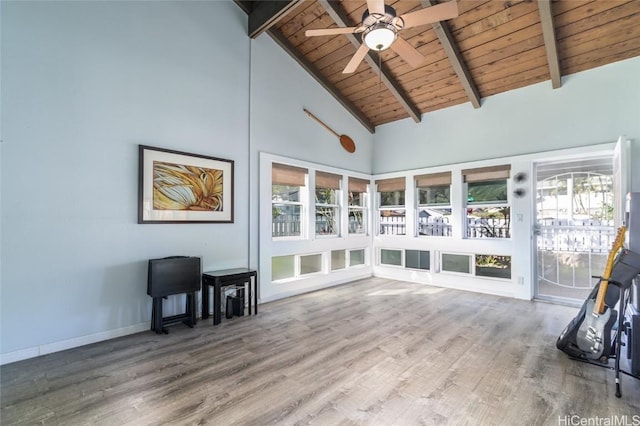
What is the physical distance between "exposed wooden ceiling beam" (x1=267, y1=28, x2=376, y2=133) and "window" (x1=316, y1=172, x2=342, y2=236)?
1.40 metres

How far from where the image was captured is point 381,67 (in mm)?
4727

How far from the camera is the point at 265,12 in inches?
155

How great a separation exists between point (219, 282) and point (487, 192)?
445cm

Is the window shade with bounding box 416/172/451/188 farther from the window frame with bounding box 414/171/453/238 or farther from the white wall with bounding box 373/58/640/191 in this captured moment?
the white wall with bounding box 373/58/640/191

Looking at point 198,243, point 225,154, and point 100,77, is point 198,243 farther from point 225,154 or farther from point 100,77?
point 100,77

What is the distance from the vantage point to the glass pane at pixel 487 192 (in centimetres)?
480

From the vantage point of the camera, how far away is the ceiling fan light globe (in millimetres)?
2490

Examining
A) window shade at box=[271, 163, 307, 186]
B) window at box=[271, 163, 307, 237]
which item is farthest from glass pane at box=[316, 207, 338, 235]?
window shade at box=[271, 163, 307, 186]

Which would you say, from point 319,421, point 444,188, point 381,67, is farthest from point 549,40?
point 319,421

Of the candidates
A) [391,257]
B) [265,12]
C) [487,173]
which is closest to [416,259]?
[391,257]

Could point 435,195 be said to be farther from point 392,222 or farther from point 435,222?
point 392,222

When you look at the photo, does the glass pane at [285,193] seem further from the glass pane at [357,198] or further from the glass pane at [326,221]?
the glass pane at [357,198]

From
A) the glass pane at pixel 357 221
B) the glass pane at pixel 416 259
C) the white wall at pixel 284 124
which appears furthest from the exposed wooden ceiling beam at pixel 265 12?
the glass pane at pixel 416 259

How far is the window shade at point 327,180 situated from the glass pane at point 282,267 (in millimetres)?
1400
